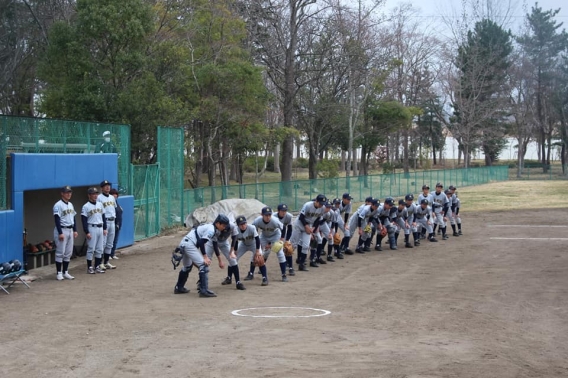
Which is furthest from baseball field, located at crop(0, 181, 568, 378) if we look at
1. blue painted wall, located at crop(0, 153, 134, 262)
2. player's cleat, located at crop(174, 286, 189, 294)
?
blue painted wall, located at crop(0, 153, 134, 262)

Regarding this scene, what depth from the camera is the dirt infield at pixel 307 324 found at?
8688 millimetres

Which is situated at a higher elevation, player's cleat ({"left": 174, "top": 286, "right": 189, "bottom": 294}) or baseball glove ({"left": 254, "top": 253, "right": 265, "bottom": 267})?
baseball glove ({"left": 254, "top": 253, "right": 265, "bottom": 267})

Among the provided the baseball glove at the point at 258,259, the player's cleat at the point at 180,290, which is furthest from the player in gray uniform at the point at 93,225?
the baseball glove at the point at 258,259

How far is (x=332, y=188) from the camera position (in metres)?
38.9

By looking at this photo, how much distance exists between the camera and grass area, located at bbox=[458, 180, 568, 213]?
38.7 meters

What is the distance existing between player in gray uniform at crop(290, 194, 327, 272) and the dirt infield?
0.59 meters

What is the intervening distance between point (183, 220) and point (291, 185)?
8.49 meters

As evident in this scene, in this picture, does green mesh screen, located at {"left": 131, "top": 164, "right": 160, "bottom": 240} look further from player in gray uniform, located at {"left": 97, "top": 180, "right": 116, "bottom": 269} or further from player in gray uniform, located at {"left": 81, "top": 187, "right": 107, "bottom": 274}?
player in gray uniform, located at {"left": 81, "top": 187, "right": 107, "bottom": 274}

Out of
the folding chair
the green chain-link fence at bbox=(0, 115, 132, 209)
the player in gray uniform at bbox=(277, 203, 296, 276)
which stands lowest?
the folding chair

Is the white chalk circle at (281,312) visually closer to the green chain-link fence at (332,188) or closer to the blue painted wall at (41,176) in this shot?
the blue painted wall at (41,176)

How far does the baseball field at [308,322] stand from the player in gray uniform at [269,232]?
0.53 meters

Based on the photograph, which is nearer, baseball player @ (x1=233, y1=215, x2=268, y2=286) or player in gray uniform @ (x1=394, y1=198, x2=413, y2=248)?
baseball player @ (x1=233, y1=215, x2=268, y2=286)

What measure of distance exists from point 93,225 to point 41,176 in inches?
70.9

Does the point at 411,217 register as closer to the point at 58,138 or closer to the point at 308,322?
the point at 58,138
